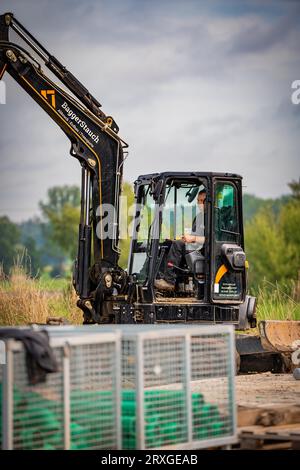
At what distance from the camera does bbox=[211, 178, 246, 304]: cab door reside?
1716 cm

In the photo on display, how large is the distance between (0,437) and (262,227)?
50.9 meters

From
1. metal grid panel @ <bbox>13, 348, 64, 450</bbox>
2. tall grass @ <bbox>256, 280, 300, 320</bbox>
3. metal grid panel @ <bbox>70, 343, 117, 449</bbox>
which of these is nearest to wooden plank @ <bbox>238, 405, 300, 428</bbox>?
metal grid panel @ <bbox>70, 343, 117, 449</bbox>

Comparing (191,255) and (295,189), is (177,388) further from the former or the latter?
(295,189)

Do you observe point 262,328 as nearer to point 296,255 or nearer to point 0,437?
point 0,437

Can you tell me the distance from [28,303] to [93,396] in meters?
11.9

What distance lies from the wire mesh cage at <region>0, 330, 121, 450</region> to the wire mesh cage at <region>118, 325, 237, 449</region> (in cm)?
25

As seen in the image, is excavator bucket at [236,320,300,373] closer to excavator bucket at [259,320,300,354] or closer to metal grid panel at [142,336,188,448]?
excavator bucket at [259,320,300,354]

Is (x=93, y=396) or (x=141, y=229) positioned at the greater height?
(x=141, y=229)

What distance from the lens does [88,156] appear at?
17531 mm

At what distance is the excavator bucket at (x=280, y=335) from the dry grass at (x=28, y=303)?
185 inches

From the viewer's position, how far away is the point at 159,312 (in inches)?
664

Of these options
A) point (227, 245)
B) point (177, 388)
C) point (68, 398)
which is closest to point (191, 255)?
point (227, 245)

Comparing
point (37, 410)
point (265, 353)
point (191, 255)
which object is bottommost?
point (37, 410)
